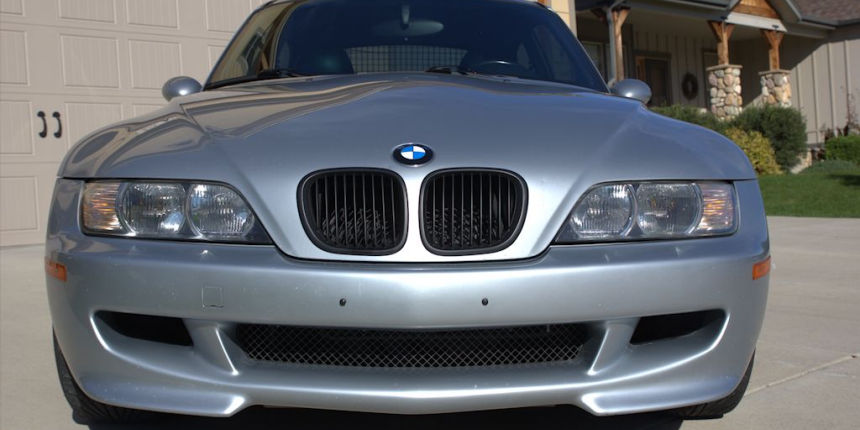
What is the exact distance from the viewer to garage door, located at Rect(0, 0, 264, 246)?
7668mm

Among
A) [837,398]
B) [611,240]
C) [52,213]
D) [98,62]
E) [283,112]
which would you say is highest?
[98,62]

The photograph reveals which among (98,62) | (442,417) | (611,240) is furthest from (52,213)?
(98,62)

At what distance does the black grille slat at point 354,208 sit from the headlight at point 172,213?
0.13 meters

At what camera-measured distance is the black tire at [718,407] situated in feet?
8.35

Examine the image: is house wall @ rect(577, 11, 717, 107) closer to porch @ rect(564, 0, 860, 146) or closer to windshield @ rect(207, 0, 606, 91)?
porch @ rect(564, 0, 860, 146)

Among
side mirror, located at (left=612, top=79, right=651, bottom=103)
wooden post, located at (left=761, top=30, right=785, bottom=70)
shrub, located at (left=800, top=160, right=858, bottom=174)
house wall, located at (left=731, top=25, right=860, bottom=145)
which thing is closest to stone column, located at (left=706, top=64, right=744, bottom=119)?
wooden post, located at (left=761, top=30, right=785, bottom=70)

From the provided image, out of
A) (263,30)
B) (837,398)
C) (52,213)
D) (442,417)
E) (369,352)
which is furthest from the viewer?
(263,30)

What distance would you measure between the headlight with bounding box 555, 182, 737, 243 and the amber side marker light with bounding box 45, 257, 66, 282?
1.23m

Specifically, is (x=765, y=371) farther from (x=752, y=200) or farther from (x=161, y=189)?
(x=161, y=189)

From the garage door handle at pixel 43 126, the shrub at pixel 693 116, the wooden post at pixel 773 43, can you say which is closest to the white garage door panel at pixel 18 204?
the garage door handle at pixel 43 126

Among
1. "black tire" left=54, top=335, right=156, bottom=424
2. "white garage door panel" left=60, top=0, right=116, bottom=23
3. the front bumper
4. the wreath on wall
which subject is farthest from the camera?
the wreath on wall

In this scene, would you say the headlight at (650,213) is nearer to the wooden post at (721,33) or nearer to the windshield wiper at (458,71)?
the windshield wiper at (458,71)

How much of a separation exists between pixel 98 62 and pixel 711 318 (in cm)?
711

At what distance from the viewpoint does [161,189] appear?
7.34 feet
